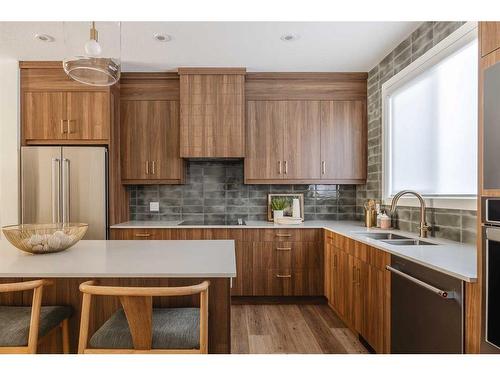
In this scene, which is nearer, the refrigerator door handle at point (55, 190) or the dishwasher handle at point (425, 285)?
the dishwasher handle at point (425, 285)

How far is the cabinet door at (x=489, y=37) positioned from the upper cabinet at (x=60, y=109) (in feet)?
10.4

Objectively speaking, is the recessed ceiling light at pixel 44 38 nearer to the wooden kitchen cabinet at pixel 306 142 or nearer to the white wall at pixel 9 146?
the white wall at pixel 9 146

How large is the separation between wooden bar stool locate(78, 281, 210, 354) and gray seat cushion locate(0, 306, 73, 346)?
0.25 m

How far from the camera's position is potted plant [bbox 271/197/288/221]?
12.1 feet

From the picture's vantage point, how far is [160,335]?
4.23 ft

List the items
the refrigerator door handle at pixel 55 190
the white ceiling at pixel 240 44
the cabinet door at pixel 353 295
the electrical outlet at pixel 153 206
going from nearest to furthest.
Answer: the cabinet door at pixel 353 295
the white ceiling at pixel 240 44
the refrigerator door handle at pixel 55 190
the electrical outlet at pixel 153 206

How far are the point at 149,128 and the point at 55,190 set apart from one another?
1.13 meters

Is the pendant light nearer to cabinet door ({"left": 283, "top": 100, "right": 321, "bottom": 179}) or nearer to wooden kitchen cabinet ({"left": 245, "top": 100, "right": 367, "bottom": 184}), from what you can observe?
wooden kitchen cabinet ({"left": 245, "top": 100, "right": 367, "bottom": 184})

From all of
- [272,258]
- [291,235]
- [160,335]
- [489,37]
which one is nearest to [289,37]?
[489,37]

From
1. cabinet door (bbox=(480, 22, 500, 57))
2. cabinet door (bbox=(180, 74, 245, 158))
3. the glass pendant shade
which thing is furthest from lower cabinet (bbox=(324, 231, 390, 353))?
the glass pendant shade

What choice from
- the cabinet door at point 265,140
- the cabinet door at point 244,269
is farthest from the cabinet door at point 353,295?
the cabinet door at point 265,140

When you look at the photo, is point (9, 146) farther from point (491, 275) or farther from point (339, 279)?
point (491, 275)

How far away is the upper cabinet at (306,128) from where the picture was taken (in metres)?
3.62

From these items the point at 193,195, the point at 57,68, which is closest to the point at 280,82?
the point at 193,195
